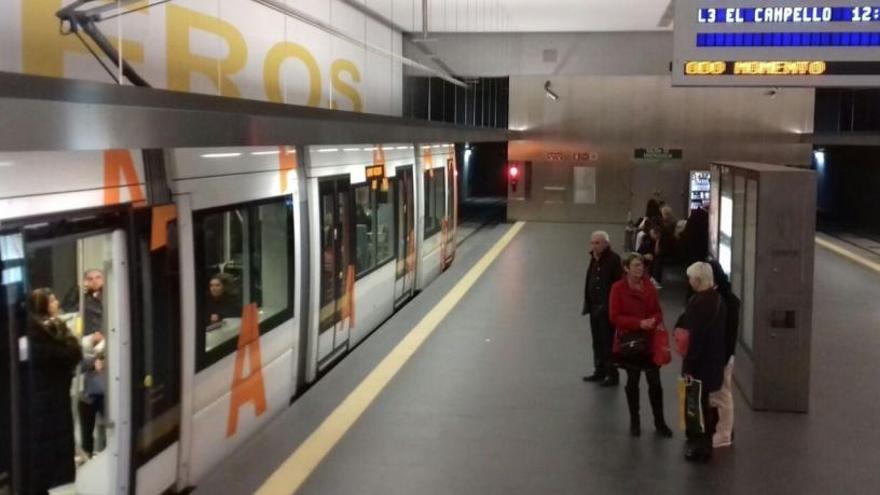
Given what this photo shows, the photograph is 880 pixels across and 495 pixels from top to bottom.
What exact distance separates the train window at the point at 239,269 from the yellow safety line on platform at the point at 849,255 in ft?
41.6

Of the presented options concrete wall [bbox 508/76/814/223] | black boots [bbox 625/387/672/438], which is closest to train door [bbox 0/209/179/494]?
black boots [bbox 625/387/672/438]

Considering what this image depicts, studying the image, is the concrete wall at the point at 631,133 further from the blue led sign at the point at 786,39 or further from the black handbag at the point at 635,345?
the black handbag at the point at 635,345

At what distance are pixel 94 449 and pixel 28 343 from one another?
3.18ft

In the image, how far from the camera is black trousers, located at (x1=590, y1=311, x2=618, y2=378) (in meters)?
7.93

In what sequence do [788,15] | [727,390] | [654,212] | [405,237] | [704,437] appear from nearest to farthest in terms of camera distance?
1. [704,437]
2. [727,390]
3. [788,15]
4. [405,237]
5. [654,212]

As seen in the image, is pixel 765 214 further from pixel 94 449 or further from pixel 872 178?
pixel 872 178

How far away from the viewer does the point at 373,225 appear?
10758 mm

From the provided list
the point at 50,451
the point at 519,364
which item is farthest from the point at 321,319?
the point at 50,451

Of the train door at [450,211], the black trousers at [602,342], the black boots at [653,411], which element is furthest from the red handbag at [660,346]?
the train door at [450,211]

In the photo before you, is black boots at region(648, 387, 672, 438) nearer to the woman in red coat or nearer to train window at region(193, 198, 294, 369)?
the woman in red coat

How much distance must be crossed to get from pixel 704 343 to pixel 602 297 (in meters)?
1.79

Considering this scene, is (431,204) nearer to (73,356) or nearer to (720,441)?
(720,441)

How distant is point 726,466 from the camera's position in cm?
611

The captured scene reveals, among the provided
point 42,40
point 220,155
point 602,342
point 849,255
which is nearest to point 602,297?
point 602,342
